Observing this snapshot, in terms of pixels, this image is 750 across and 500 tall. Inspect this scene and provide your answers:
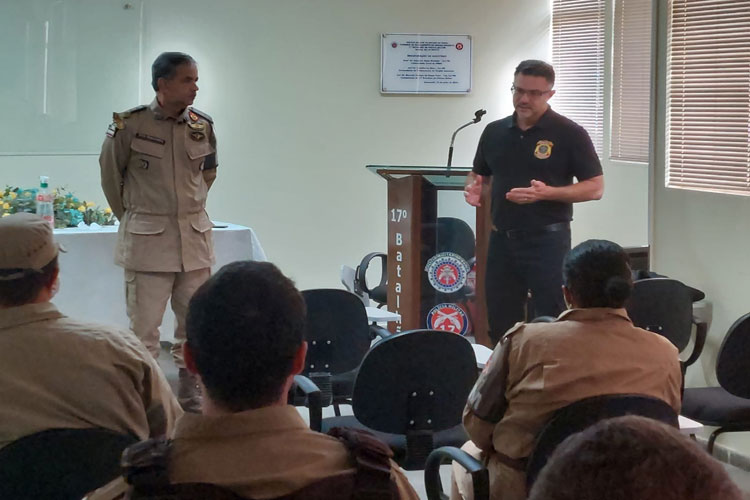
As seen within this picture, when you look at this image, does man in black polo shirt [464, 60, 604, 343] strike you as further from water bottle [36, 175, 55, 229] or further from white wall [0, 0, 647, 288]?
white wall [0, 0, 647, 288]

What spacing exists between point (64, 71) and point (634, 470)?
19.5 feet

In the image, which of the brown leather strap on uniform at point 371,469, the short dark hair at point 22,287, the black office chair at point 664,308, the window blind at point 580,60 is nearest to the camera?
the brown leather strap on uniform at point 371,469

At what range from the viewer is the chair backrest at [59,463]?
1.65 metres

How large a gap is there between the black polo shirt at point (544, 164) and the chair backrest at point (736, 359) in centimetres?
101

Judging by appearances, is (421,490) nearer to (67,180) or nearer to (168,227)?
(168,227)

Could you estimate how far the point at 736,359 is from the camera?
321cm

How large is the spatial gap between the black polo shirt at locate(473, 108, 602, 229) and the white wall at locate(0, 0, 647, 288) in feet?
8.29

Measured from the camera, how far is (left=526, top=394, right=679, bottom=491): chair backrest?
204cm

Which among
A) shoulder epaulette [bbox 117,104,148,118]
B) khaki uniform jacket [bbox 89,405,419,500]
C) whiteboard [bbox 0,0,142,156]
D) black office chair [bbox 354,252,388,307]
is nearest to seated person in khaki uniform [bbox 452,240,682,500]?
khaki uniform jacket [bbox 89,405,419,500]

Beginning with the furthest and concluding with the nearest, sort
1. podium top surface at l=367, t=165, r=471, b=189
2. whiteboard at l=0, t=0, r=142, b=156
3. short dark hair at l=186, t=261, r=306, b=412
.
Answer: whiteboard at l=0, t=0, r=142, b=156, podium top surface at l=367, t=165, r=471, b=189, short dark hair at l=186, t=261, r=306, b=412

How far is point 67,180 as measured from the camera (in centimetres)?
609

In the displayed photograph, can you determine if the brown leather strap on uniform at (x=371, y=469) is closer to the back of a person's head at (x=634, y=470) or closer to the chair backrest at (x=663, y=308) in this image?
the back of a person's head at (x=634, y=470)

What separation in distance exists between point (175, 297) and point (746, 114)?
2.74 meters

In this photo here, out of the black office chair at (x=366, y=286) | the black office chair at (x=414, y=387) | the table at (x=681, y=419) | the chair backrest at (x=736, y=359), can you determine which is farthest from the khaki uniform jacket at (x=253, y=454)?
the black office chair at (x=366, y=286)
